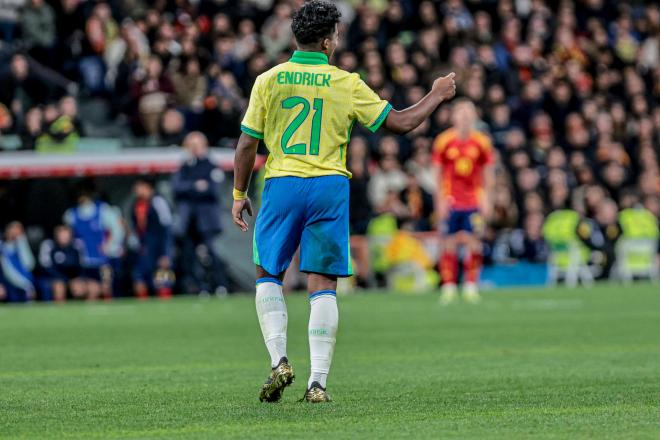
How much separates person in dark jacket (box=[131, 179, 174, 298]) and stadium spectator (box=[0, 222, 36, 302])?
1601mm

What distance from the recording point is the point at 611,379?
8.94m

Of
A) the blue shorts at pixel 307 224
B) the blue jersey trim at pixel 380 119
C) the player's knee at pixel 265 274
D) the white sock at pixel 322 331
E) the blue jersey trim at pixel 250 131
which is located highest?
the blue jersey trim at pixel 380 119

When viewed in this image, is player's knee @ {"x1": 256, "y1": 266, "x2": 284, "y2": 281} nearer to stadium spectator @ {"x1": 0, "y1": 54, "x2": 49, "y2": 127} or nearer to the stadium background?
the stadium background

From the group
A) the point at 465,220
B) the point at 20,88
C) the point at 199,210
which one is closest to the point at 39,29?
the point at 20,88

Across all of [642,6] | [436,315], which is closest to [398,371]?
[436,315]

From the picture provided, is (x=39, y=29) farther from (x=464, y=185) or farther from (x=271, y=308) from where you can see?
(x=271, y=308)

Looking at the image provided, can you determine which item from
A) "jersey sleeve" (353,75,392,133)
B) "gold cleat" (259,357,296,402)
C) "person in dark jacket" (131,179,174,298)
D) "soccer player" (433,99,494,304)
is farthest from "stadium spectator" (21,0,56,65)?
"gold cleat" (259,357,296,402)

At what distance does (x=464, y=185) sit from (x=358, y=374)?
1018 cm

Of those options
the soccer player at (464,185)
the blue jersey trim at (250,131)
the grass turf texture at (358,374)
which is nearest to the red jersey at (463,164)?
the soccer player at (464,185)

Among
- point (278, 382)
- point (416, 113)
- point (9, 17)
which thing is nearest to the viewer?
point (278, 382)

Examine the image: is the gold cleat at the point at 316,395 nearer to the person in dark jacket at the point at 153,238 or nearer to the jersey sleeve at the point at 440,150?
the jersey sleeve at the point at 440,150

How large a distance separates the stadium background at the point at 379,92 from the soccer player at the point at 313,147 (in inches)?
577

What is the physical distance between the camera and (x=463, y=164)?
1942cm

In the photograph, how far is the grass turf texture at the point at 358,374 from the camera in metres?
6.69
